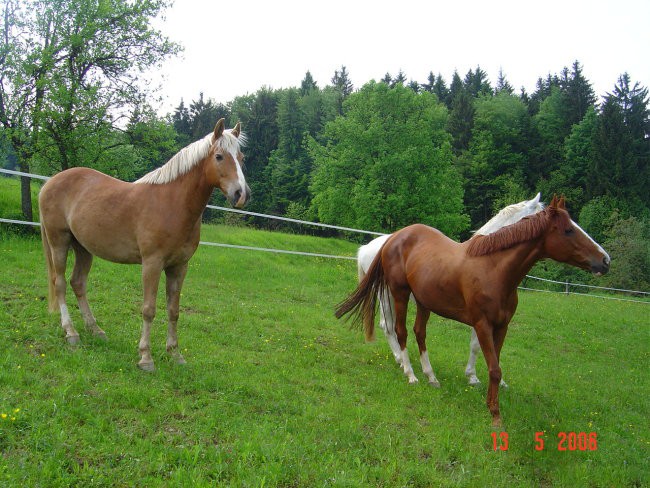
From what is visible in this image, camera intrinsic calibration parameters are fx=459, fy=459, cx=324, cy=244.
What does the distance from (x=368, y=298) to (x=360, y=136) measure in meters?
A: 29.4

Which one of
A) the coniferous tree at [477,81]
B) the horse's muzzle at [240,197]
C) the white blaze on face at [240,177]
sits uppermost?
the coniferous tree at [477,81]

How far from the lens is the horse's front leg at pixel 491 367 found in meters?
4.80

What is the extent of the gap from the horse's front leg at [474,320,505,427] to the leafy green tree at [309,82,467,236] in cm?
2661

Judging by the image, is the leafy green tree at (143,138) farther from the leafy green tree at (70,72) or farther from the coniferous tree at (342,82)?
the coniferous tree at (342,82)

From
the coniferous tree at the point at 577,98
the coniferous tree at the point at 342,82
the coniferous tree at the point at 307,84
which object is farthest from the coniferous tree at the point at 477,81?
the coniferous tree at the point at 307,84

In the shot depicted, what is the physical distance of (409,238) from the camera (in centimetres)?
645

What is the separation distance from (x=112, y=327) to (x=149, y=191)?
224cm

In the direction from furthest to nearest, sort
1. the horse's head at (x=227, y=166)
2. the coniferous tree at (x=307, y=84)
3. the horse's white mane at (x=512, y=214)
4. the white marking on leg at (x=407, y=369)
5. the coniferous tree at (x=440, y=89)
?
the coniferous tree at (x=440, y=89), the coniferous tree at (x=307, y=84), the white marking on leg at (x=407, y=369), the horse's white mane at (x=512, y=214), the horse's head at (x=227, y=166)

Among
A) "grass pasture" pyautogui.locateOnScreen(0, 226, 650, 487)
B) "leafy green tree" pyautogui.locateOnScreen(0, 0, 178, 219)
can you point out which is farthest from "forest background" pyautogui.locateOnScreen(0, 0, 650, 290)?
"grass pasture" pyautogui.locateOnScreen(0, 226, 650, 487)

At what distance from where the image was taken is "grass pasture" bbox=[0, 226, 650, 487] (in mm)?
3301

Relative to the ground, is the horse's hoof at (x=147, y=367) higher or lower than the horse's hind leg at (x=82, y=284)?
lower

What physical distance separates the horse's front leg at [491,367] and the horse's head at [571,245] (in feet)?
3.59

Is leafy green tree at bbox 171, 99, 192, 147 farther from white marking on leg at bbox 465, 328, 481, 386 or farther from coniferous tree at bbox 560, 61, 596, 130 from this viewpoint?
white marking on leg at bbox 465, 328, 481, 386

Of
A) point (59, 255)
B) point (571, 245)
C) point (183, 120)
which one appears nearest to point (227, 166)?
point (59, 255)
